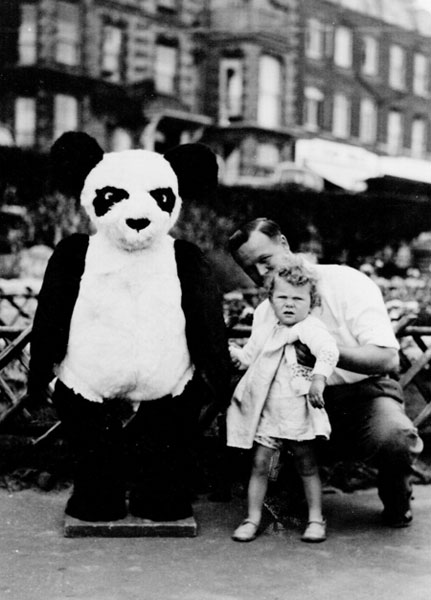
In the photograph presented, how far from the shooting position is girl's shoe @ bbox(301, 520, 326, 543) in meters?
3.71

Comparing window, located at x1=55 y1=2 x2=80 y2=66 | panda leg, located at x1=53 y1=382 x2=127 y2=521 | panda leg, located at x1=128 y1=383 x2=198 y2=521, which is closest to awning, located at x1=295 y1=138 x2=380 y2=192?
window, located at x1=55 y1=2 x2=80 y2=66

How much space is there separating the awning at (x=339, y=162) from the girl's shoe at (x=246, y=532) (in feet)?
12.1

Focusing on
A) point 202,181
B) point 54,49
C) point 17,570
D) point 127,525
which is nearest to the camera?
point 17,570

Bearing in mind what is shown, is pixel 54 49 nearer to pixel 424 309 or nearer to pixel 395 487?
pixel 424 309

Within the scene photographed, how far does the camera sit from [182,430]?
3.87 meters

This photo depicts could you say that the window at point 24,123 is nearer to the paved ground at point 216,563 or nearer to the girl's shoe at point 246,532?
the paved ground at point 216,563

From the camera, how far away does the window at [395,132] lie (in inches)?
274

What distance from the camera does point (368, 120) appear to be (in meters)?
6.91

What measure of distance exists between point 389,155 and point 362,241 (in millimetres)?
745

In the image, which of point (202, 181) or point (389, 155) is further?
point (389, 155)

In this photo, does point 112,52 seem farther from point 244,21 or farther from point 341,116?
point 341,116

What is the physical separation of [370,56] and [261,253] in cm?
321

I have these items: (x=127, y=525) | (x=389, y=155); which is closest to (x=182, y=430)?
(x=127, y=525)

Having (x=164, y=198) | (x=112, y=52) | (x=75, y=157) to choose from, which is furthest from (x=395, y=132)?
(x=75, y=157)
